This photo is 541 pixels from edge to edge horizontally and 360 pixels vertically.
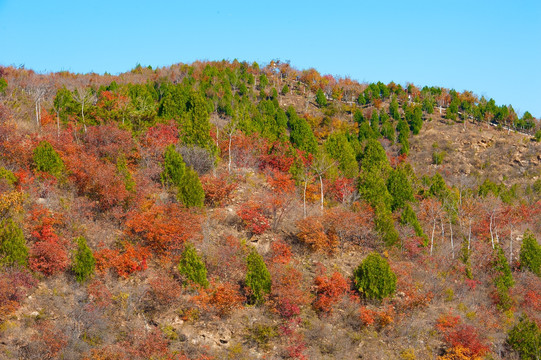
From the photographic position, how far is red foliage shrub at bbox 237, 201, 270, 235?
124ft

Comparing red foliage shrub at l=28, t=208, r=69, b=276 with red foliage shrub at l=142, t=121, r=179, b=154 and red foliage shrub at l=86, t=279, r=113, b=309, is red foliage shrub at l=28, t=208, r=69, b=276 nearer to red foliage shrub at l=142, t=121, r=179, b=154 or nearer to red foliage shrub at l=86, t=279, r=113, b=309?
red foliage shrub at l=86, t=279, r=113, b=309

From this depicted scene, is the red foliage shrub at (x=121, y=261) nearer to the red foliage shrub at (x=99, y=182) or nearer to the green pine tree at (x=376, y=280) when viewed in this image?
the red foliage shrub at (x=99, y=182)

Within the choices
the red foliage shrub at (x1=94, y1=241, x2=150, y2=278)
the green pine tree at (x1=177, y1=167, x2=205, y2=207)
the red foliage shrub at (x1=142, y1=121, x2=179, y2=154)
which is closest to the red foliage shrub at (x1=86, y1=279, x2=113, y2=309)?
the red foliage shrub at (x1=94, y1=241, x2=150, y2=278)

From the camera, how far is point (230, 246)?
3497cm

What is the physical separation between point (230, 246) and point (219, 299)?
5.70 metres

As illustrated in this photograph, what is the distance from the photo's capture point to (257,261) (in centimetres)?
3156

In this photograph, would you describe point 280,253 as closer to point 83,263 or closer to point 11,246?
point 83,263

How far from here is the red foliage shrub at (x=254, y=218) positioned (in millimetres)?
37844

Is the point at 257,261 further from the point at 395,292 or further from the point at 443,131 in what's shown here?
the point at 443,131

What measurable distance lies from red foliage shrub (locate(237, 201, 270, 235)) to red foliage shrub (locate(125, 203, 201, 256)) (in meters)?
4.11

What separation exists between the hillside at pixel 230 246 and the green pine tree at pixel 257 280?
0.11m

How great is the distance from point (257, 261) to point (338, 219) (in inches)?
377

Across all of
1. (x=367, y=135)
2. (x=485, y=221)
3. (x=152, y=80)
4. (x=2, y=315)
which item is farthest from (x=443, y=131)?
(x=2, y=315)

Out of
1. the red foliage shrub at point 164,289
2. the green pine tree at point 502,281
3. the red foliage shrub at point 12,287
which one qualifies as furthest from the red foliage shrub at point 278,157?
the red foliage shrub at point 12,287
